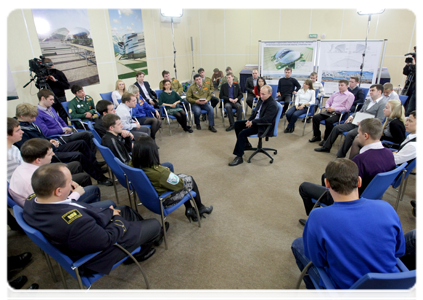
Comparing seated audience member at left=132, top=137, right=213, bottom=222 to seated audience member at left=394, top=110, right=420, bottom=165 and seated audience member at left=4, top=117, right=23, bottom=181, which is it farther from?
seated audience member at left=394, top=110, right=420, bottom=165

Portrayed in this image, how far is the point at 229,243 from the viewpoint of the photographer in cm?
254

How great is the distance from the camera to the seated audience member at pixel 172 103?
18.8 feet

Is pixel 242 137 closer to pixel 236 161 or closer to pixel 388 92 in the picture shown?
pixel 236 161

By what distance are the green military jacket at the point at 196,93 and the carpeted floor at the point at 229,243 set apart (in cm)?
228

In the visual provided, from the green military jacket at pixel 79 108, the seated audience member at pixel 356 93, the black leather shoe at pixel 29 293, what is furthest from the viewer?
the seated audience member at pixel 356 93

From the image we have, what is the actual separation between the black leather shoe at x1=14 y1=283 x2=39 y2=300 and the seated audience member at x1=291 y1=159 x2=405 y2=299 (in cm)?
217

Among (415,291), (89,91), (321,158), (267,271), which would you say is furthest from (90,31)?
(415,291)

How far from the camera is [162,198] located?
2279 mm

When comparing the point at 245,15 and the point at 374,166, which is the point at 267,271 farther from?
the point at 245,15

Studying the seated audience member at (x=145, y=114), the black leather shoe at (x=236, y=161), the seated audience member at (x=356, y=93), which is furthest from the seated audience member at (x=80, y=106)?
the seated audience member at (x=356, y=93)

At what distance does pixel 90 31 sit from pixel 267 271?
6569 mm

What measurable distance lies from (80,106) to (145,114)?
1.23 meters

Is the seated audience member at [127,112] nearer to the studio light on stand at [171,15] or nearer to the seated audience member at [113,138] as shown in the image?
the seated audience member at [113,138]

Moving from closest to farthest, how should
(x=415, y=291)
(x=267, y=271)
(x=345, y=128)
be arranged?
(x=415, y=291) → (x=267, y=271) → (x=345, y=128)
